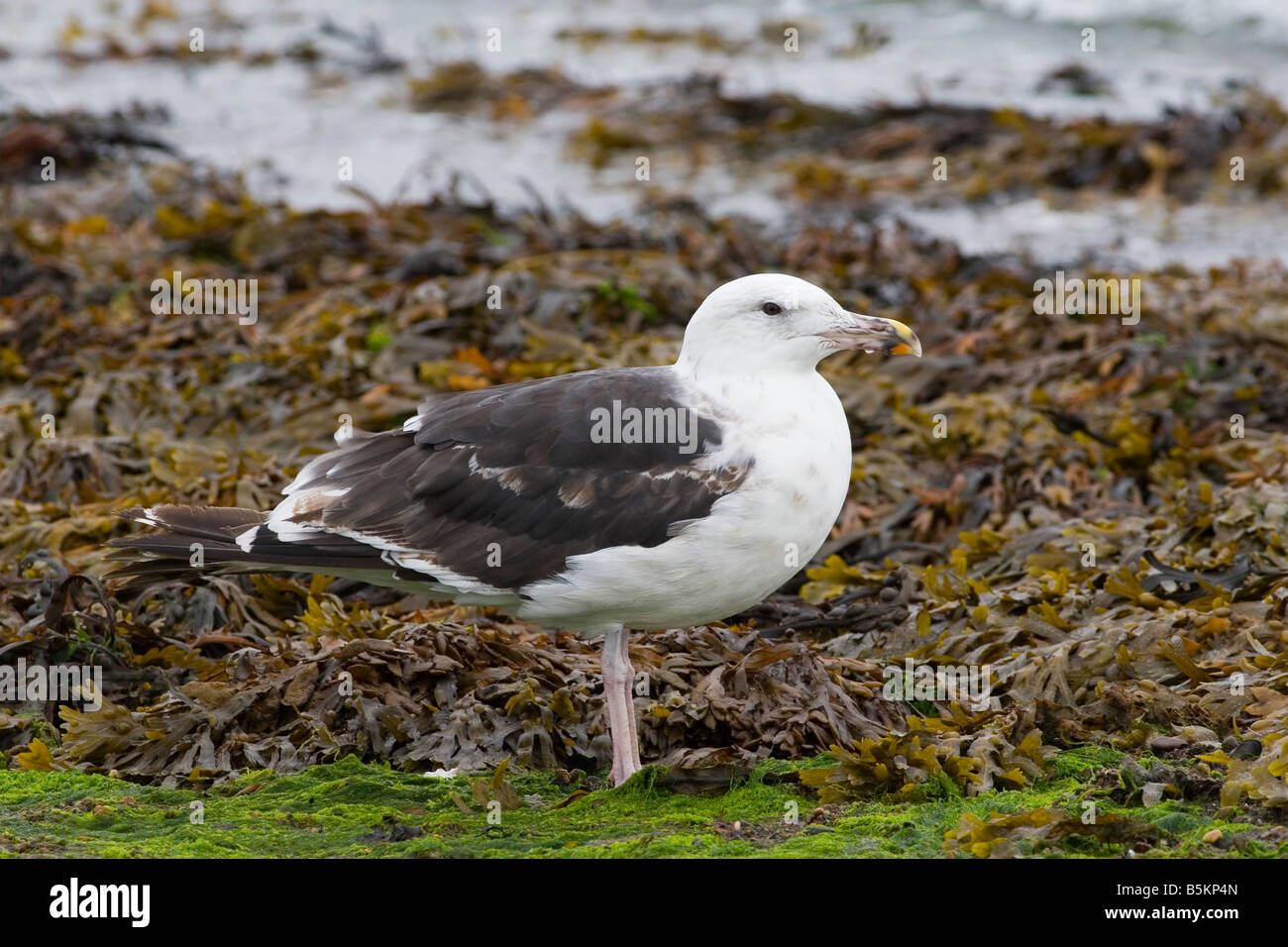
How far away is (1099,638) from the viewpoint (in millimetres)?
4738

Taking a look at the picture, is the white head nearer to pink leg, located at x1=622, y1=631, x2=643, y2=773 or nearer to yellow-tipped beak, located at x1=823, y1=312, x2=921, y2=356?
yellow-tipped beak, located at x1=823, y1=312, x2=921, y2=356

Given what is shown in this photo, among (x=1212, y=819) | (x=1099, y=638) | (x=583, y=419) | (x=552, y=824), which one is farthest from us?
(x=1099, y=638)

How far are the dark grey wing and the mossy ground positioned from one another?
648 millimetres

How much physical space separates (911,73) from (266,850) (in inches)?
473

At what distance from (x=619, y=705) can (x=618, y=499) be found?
0.58m

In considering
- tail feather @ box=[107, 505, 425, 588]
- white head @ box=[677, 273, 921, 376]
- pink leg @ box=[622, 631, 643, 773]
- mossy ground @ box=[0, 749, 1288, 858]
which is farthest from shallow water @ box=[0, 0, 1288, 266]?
mossy ground @ box=[0, 749, 1288, 858]

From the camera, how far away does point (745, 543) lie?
13.7 ft

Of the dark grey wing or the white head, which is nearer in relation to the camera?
the dark grey wing

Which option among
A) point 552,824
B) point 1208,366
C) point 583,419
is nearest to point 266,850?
point 552,824

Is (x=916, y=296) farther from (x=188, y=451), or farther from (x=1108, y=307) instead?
(x=188, y=451)

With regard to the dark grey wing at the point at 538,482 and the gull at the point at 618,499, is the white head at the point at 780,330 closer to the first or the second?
the gull at the point at 618,499

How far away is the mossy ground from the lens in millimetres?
3721

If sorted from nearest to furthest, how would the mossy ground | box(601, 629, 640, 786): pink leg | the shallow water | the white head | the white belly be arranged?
1. the mossy ground
2. the white belly
3. box(601, 629, 640, 786): pink leg
4. the white head
5. the shallow water

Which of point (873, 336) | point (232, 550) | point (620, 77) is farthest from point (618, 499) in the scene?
point (620, 77)
